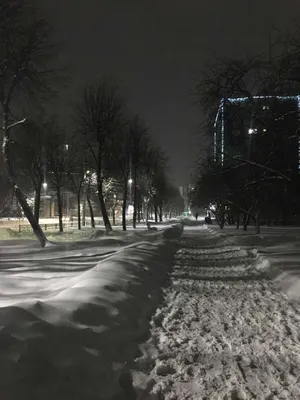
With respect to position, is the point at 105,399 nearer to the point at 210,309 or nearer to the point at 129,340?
the point at 129,340

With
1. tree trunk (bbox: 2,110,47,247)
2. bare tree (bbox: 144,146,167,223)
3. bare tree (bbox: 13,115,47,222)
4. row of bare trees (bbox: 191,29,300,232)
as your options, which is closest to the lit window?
row of bare trees (bbox: 191,29,300,232)

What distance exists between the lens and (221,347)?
6.05m

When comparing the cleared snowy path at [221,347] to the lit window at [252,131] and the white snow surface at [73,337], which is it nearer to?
the white snow surface at [73,337]

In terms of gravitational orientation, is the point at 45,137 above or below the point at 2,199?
above

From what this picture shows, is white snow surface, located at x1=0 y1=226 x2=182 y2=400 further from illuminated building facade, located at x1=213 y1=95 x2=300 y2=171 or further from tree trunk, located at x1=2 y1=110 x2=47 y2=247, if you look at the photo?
tree trunk, located at x1=2 y1=110 x2=47 y2=247

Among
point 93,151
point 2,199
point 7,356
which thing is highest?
point 93,151

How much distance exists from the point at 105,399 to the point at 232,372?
65.7 inches

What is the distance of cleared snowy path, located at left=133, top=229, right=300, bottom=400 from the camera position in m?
4.64

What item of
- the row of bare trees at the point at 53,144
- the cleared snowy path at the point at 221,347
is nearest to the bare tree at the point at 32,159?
the row of bare trees at the point at 53,144

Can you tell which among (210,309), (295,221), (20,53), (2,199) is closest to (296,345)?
(210,309)

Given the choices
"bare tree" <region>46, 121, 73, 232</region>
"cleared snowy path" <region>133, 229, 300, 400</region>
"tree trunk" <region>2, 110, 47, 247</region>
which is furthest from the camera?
"bare tree" <region>46, 121, 73, 232</region>

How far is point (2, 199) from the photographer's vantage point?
1483 inches

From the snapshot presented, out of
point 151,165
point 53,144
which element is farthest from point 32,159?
point 151,165

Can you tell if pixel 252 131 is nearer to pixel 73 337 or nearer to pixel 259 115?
pixel 259 115
